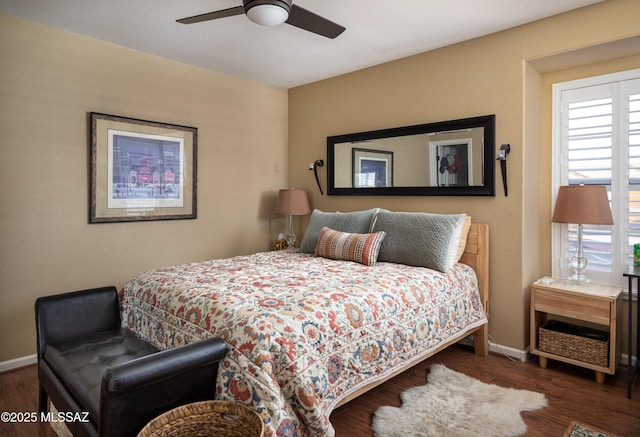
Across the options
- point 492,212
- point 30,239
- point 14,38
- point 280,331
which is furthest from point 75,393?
point 492,212

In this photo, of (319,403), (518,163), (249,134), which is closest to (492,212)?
(518,163)

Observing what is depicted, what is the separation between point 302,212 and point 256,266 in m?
1.46

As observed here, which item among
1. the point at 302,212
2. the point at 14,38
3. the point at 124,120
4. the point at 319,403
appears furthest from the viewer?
the point at 302,212

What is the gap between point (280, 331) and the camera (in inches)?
70.4

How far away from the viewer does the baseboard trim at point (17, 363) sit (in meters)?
2.96

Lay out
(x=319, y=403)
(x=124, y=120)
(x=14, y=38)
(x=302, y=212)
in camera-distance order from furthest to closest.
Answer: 1. (x=302, y=212)
2. (x=124, y=120)
3. (x=14, y=38)
4. (x=319, y=403)

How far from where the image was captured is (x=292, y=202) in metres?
4.38

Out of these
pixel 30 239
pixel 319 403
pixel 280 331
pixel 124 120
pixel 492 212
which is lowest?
pixel 319 403

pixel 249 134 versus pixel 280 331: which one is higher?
pixel 249 134

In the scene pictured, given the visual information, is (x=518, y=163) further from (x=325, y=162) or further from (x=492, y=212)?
(x=325, y=162)

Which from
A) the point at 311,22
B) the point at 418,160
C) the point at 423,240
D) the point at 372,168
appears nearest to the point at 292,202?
the point at 372,168

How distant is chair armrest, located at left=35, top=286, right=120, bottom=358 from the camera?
2314 mm

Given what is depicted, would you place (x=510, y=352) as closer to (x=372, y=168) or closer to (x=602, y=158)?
(x=602, y=158)

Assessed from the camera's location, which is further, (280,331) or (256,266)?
(256,266)
